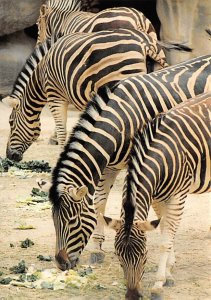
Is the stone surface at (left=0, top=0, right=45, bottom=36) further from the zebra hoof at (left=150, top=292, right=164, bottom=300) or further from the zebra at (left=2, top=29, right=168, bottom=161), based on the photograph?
the zebra hoof at (left=150, top=292, right=164, bottom=300)

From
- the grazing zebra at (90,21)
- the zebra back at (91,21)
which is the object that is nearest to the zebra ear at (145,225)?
the grazing zebra at (90,21)

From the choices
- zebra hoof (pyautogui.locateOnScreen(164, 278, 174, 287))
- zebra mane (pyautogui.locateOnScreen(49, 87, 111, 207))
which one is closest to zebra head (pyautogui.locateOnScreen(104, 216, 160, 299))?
zebra hoof (pyautogui.locateOnScreen(164, 278, 174, 287))

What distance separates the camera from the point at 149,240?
26.6ft

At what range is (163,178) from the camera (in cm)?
656

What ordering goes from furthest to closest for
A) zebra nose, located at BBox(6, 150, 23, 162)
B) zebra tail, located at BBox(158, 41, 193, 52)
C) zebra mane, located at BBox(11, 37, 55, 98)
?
zebra mane, located at BBox(11, 37, 55, 98), zebra nose, located at BBox(6, 150, 23, 162), zebra tail, located at BBox(158, 41, 193, 52)

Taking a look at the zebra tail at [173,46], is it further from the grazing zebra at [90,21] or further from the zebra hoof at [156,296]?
the zebra hoof at [156,296]

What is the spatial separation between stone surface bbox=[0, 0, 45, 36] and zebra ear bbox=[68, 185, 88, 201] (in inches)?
357

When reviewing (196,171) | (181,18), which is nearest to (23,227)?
(196,171)

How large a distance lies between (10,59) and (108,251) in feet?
27.1

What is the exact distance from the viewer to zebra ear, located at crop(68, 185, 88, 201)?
6672 millimetres

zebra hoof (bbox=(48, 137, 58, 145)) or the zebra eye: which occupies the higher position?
zebra hoof (bbox=(48, 137, 58, 145))

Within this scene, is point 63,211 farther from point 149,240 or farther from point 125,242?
point 149,240

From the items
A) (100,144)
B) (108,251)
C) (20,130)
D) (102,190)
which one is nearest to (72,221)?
(100,144)

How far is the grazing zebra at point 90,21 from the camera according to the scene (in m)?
12.1
